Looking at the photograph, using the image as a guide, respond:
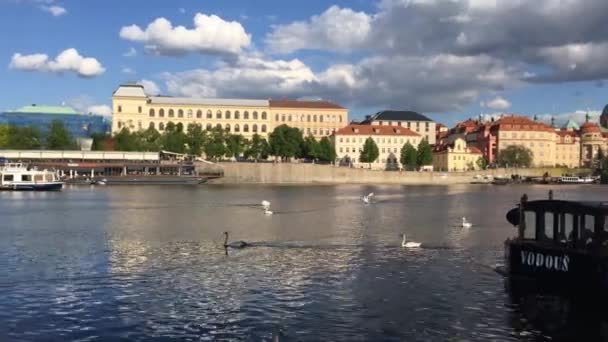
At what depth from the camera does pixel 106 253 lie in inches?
1313

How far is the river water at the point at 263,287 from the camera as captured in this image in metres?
19.0

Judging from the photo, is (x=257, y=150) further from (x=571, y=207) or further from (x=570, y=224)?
(x=571, y=207)

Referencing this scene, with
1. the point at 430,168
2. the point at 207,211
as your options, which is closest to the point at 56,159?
the point at 430,168

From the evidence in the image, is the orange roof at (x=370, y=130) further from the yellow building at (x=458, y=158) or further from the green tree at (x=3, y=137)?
the green tree at (x=3, y=137)

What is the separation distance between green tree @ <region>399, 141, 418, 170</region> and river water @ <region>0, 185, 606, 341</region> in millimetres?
133666

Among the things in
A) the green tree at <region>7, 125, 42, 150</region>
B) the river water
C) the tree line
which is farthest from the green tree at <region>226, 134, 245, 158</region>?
the river water

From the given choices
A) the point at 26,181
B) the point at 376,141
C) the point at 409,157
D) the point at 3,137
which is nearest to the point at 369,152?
the point at 409,157

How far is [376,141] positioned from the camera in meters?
195

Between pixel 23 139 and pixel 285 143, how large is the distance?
197 ft

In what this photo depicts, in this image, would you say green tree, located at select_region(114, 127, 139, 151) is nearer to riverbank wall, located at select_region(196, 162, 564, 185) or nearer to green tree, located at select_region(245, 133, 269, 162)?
riverbank wall, located at select_region(196, 162, 564, 185)

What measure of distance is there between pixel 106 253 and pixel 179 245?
4079mm

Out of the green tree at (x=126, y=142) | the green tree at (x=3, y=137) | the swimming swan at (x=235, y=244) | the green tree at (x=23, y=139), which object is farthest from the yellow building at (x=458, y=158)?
the swimming swan at (x=235, y=244)

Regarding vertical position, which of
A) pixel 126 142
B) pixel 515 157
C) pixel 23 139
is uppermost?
pixel 23 139

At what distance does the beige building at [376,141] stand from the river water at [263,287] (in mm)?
147648
